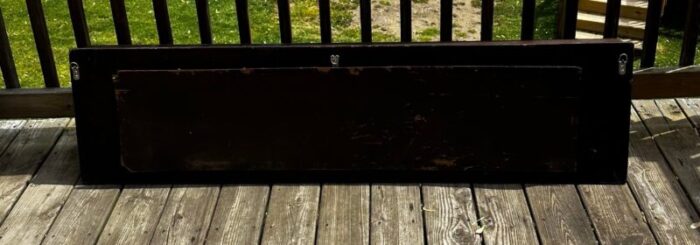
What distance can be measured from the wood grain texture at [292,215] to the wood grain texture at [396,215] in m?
0.24

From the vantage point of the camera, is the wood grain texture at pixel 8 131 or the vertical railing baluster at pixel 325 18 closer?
the vertical railing baluster at pixel 325 18

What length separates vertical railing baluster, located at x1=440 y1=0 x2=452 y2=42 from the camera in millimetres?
3709

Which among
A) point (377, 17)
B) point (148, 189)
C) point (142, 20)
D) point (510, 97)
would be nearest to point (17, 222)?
point (148, 189)

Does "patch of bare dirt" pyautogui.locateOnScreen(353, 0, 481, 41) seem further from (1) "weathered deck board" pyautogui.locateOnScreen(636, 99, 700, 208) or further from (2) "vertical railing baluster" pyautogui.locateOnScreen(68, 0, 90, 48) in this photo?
(2) "vertical railing baluster" pyautogui.locateOnScreen(68, 0, 90, 48)

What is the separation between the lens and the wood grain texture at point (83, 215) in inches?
126

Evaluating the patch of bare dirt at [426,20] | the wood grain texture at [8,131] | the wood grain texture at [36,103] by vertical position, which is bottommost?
the patch of bare dirt at [426,20]

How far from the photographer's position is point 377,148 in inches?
138

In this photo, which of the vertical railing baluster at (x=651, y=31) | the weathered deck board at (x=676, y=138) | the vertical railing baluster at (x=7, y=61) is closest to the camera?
the weathered deck board at (x=676, y=138)

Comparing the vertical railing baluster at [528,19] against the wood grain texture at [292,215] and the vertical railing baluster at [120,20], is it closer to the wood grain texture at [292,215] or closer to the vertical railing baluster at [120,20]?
the wood grain texture at [292,215]

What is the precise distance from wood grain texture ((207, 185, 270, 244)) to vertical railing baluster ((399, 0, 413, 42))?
Answer: 36.9 inches

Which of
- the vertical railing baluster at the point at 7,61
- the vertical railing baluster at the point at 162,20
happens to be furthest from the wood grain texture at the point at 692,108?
the vertical railing baluster at the point at 7,61

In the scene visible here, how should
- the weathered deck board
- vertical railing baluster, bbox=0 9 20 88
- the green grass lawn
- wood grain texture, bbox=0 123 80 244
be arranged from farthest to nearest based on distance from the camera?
the green grass lawn
vertical railing baluster, bbox=0 9 20 88
the weathered deck board
wood grain texture, bbox=0 123 80 244

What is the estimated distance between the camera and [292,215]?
3324 millimetres

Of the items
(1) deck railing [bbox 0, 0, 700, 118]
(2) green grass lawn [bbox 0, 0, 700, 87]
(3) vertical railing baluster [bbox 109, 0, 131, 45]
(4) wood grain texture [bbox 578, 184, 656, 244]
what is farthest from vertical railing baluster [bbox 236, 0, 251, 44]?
(2) green grass lawn [bbox 0, 0, 700, 87]
